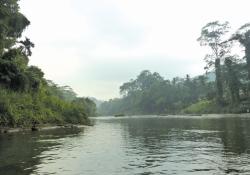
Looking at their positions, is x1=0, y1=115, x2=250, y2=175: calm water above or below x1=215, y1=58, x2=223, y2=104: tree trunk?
below

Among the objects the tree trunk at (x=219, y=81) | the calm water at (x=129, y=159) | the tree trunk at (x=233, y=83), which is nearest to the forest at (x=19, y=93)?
the calm water at (x=129, y=159)

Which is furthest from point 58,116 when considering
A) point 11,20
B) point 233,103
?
point 233,103

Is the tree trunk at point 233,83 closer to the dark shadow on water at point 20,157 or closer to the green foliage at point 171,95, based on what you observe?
the green foliage at point 171,95

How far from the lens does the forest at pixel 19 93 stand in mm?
42562

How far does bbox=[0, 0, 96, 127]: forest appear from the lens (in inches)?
1676

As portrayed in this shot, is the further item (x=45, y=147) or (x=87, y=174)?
(x=45, y=147)

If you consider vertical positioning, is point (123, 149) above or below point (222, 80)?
below

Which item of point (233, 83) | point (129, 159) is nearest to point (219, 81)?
point (233, 83)

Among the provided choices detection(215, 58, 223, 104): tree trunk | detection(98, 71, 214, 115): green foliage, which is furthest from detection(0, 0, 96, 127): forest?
detection(98, 71, 214, 115): green foliage

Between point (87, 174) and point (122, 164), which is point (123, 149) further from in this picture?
point (87, 174)

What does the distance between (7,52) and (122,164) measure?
1423 inches

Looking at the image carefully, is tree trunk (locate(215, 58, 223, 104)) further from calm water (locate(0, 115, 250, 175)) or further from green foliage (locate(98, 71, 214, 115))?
calm water (locate(0, 115, 250, 175))

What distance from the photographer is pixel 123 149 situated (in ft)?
78.5

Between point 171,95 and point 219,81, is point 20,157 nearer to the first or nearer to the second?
point 219,81
